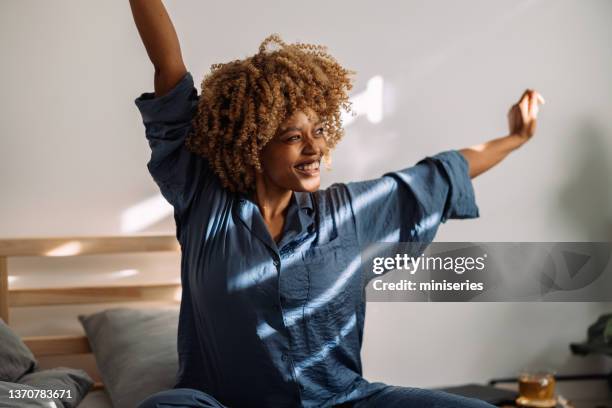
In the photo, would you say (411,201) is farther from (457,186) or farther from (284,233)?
(284,233)

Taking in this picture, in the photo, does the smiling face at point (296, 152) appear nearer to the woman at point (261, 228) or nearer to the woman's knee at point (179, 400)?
the woman at point (261, 228)

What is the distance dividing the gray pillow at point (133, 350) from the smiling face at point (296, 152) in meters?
0.58

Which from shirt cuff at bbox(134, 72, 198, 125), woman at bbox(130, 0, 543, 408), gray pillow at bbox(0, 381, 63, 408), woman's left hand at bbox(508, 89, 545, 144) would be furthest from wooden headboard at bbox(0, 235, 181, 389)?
woman's left hand at bbox(508, 89, 545, 144)

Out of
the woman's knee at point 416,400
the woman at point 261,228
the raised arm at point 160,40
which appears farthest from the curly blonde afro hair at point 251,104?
the woman's knee at point 416,400

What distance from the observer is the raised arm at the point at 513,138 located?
195 centimetres

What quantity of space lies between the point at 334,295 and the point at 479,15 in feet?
4.82

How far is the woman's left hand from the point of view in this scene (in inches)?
76.6

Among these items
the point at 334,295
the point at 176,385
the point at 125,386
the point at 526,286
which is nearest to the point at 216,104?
the point at 334,295

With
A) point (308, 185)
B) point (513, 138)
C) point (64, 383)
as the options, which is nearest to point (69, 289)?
point (64, 383)

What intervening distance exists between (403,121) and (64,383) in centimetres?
143

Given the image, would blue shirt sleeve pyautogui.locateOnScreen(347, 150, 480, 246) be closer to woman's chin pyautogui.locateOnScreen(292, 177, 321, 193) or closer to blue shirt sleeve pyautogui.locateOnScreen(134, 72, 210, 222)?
woman's chin pyautogui.locateOnScreen(292, 177, 321, 193)

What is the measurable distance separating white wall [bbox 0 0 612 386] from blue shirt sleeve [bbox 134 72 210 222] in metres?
0.76

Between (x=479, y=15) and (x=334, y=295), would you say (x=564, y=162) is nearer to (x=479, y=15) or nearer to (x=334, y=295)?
(x=479, y=15)

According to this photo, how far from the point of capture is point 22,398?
5.66ft
